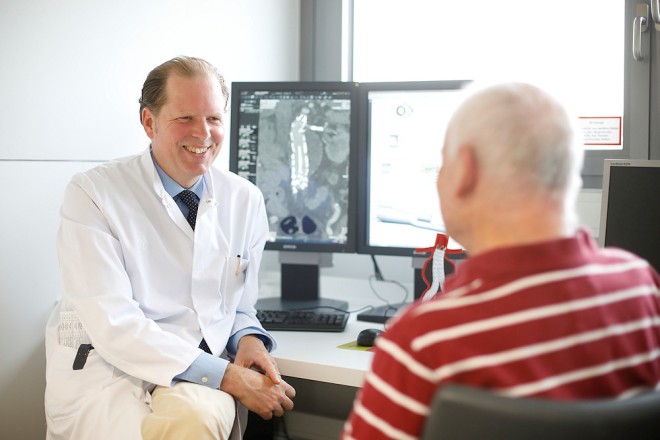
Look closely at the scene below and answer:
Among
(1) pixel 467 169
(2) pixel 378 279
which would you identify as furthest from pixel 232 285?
(1) pixel 467 169

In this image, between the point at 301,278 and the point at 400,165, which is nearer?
the point at 400,165

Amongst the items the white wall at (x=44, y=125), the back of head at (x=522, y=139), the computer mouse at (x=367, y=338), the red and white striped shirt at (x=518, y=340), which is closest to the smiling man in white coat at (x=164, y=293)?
the white wall at (x=44, y=125)

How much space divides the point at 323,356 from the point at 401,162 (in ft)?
2.12

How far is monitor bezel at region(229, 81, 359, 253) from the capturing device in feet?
6.93

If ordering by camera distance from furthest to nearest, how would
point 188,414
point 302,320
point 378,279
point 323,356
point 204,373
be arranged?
point 378,279, point 302,320, point 323,356, point 204,373, point 188,414

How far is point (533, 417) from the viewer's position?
2.35 feet

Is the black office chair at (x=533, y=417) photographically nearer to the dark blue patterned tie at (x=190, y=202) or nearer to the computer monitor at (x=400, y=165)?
the dark blue patterned tie at (x=190, y=202)

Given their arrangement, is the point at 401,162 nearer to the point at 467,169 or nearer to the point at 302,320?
the point at 302,320

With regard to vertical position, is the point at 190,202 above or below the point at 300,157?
below

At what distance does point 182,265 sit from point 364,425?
3.39ft

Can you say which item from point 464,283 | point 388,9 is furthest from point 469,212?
point 388,9

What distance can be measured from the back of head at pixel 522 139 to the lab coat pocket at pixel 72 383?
1.10m

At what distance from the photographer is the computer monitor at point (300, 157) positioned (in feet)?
6.98

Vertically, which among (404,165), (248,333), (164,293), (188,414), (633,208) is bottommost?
(188,414)
